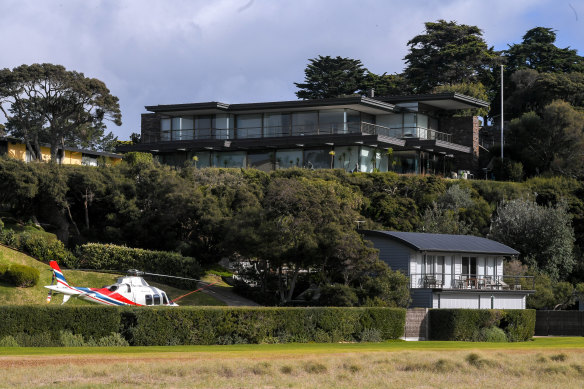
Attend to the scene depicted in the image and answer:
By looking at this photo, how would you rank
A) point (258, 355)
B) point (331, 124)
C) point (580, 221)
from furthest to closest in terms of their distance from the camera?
point (331, 124) → point (580, 221) → point (258, 355)

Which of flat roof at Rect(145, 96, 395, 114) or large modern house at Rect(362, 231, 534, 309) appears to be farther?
flat roof at Rect(145, 96, 395, 114)

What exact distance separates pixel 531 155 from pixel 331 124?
59.4 feet

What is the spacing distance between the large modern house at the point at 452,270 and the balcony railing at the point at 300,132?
1922cm

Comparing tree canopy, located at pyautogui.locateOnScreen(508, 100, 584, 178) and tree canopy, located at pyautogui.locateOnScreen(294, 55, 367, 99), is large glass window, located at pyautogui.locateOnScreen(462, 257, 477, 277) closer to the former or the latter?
tree canopy, located at pyautogui.locateOnScreen(508, 100, 584, 178)

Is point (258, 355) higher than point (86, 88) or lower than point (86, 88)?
lower

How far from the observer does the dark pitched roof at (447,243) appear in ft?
173

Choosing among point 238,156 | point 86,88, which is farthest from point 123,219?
point 86,88

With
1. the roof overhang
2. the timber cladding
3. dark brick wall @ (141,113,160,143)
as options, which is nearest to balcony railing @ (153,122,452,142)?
dark brick wall @ (141,113,160,143)

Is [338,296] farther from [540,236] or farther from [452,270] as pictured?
[540,236]

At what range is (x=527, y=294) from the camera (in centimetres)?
5606

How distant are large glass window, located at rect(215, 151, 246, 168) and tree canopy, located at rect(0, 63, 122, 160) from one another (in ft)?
38.0

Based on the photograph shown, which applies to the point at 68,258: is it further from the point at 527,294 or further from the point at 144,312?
the point at 527,294

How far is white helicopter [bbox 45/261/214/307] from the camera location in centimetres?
4069

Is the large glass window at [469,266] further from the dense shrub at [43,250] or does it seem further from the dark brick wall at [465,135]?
the dark brick wall at [465,135]
